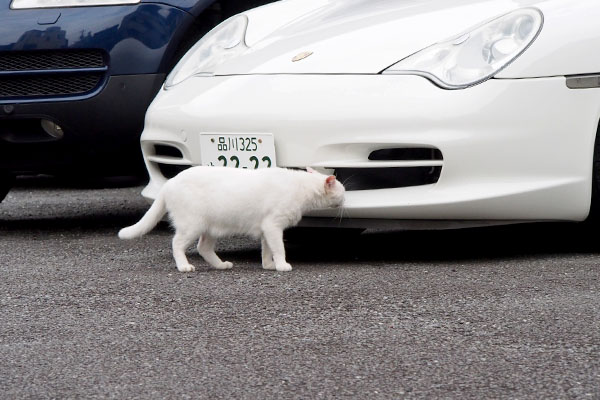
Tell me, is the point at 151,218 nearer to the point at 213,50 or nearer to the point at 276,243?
the point at 276,243

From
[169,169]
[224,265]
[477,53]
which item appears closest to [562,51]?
[477,53]

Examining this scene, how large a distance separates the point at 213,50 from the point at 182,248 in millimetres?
1125

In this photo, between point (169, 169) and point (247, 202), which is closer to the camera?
point (247, 202)

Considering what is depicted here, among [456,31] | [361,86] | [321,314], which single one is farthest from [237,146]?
[321,314]

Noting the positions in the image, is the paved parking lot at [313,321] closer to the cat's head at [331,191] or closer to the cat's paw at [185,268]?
the cat's paw at [185,268]

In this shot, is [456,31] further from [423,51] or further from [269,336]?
[269,336]

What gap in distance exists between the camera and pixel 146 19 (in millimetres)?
5594

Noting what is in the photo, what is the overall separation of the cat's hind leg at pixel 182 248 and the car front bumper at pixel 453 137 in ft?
1.40

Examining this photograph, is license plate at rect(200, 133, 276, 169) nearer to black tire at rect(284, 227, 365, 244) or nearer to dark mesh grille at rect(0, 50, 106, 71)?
black tire at rect(284, 227, 365, 244)

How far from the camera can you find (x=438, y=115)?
432 cm

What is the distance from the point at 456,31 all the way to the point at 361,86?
41cm

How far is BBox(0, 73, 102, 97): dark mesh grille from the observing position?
5.54 metres

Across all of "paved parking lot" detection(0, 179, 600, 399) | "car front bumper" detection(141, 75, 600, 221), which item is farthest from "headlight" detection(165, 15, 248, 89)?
"paved parking lot" detection(0, 179, 600, 399)

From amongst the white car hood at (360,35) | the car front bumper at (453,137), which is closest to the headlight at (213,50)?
the white car hood at (360,35)
